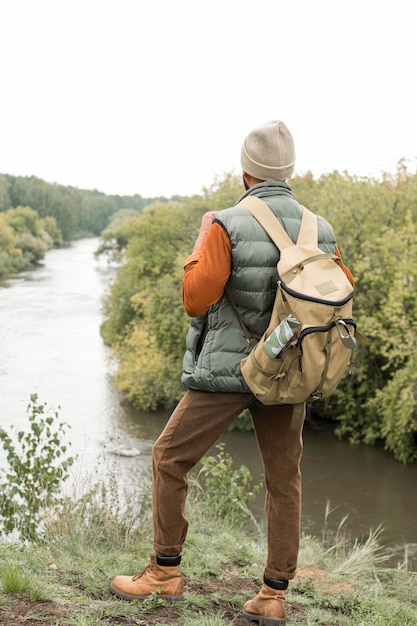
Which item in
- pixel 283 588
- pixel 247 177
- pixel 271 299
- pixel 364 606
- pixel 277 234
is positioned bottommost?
pixel 364 606

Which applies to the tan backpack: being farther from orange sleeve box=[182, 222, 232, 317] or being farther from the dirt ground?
the dirt ground

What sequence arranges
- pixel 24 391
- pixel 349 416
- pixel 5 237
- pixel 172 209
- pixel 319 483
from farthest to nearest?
pixel 5 237 < pixel 172 209 < pixel 24 391 < pixel 349 416 < pixel 319 483

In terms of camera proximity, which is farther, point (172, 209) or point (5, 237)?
point (5, 237)

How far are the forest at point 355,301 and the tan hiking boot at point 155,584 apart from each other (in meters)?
14.2

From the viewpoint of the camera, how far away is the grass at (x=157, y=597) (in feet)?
11.1

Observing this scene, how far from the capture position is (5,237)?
67500mm

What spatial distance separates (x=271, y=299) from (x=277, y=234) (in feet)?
0.87

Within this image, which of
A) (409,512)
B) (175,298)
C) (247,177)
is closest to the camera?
(247,177)

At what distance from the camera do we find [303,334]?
3002 mm

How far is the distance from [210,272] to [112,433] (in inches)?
735

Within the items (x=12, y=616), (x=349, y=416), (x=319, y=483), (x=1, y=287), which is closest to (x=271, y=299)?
(x=12, y=616)

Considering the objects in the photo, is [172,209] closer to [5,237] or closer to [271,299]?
[271,299]

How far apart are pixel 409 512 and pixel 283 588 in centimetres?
1302

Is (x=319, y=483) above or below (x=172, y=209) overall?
below
